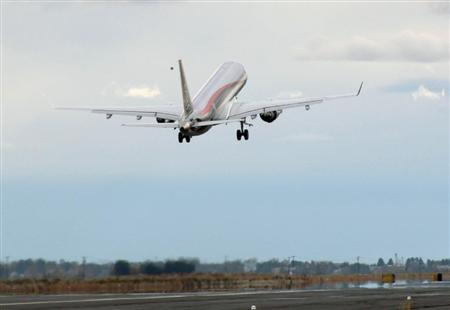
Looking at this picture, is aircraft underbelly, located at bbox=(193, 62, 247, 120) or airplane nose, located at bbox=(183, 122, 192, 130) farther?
aircraft underbelly, located at bbox=(193, 62, 247, 120)

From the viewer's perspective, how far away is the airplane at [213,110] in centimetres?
10231

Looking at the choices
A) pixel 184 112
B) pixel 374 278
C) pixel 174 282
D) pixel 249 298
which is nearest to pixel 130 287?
pixel 174 282

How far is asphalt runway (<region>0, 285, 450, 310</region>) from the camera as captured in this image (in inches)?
2766

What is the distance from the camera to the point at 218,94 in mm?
116688

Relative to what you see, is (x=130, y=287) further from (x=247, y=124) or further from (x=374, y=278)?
(x=374, y=278)

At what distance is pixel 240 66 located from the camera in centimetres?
13038

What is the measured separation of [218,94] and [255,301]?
1706 inches

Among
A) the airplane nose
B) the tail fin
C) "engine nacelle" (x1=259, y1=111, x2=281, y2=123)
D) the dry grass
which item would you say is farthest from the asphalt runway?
"engine nacelle" (x1=259, y1=111, x2=281, y2=123)

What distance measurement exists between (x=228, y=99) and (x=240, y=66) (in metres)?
12.2

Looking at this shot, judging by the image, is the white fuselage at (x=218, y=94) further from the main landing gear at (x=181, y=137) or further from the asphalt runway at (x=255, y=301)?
the asphalt runway at (x=255, y=301)

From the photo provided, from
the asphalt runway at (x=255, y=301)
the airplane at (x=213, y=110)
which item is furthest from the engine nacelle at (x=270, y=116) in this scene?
the asphalt runway at (x=255, y=301)

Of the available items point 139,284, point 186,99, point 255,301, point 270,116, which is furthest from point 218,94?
point 255,301

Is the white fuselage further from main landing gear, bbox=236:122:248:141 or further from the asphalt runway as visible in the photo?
the asphalt runway

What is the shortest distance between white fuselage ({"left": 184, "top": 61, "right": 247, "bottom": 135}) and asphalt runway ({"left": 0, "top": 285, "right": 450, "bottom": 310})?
22.3 meters
